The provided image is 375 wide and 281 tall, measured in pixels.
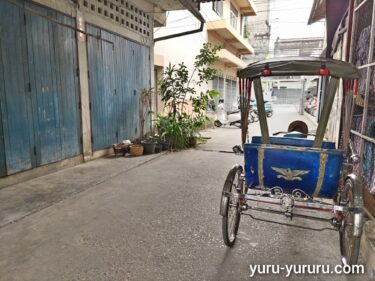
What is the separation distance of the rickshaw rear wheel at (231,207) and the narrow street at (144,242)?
113mm

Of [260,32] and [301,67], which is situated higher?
[260,32]

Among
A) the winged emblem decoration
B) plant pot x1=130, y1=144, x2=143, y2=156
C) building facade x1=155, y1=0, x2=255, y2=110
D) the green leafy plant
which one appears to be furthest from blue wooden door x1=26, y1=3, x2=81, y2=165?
building facade x1=155, y1=0, x2=255, y2=110

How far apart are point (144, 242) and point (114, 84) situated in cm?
429

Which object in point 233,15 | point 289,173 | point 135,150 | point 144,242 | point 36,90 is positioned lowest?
point 144,242

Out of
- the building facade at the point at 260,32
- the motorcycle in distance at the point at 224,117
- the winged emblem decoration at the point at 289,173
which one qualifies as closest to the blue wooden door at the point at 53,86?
the winged emblem decoration at the point at 289,173

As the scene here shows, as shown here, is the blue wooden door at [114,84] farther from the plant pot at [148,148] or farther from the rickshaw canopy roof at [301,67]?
the rickshaw canopy roof at [301,67]

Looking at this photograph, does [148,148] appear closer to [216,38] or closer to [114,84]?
[114,84]

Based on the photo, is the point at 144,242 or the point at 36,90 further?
the point at 36,90

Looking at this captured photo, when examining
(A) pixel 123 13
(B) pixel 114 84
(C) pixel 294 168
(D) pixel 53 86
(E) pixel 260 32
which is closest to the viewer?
(C) pixel 294 168

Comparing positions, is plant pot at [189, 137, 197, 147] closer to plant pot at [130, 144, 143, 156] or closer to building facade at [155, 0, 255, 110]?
plant pot at [130, 144, 143, 156]

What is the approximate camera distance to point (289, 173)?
230 cm

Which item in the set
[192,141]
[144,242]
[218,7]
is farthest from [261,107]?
[218,7]

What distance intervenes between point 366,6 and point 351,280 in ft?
10.1

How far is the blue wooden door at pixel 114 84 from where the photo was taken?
5461 millimetres
